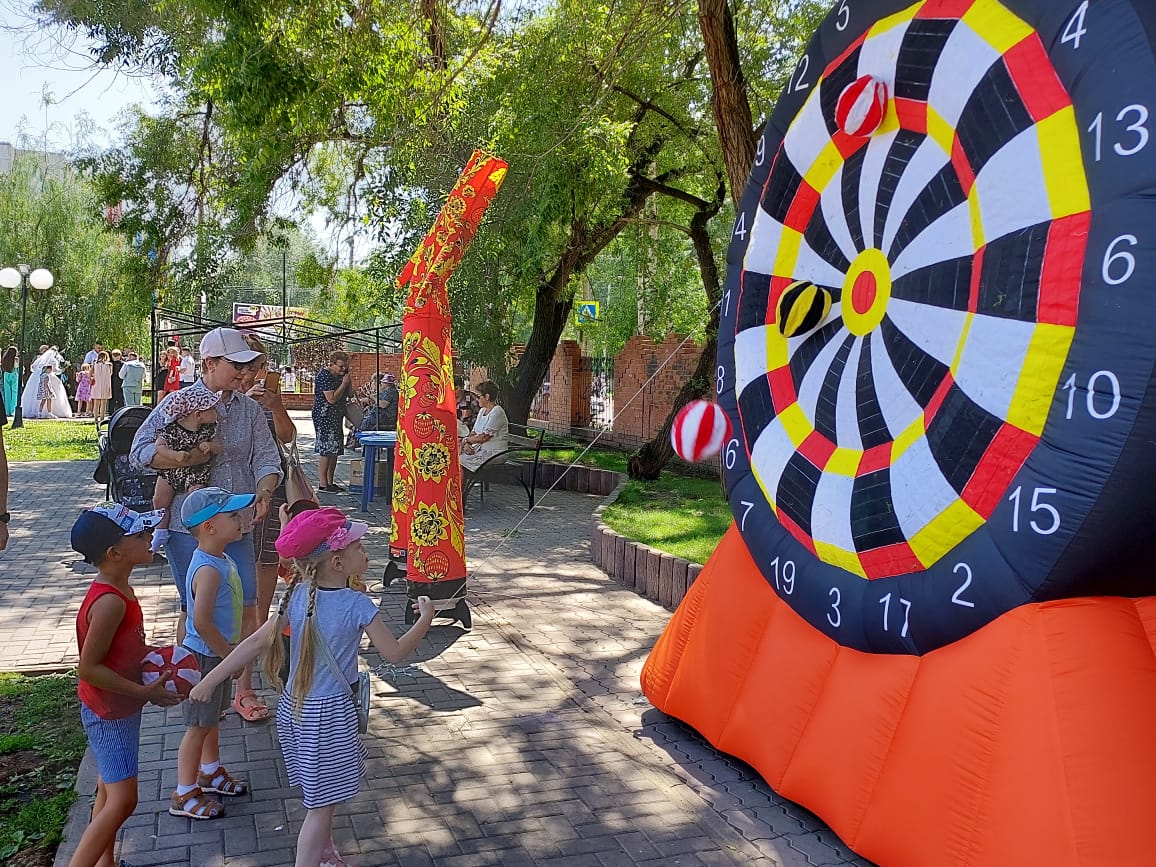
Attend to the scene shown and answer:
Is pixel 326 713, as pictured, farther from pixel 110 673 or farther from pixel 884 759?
pixel 884 759

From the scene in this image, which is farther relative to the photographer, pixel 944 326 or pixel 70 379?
pixel 70 379

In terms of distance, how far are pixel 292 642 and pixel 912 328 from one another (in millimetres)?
2541

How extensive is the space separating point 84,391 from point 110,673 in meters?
24.9

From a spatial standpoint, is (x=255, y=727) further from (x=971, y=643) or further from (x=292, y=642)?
(x=971, y=643)

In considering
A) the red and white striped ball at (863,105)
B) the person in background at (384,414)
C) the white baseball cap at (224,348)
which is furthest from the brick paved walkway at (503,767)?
the person in background at (384,414)

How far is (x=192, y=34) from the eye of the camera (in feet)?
35.7

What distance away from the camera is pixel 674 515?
10.5 metres

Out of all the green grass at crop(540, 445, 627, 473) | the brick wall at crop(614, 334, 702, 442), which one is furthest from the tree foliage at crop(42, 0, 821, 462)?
the brick wall at crop(614, 334, 702, 442)

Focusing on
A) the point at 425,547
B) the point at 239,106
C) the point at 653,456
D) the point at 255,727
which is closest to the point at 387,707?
the point at 255,727

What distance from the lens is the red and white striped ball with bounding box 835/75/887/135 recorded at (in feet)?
12.9

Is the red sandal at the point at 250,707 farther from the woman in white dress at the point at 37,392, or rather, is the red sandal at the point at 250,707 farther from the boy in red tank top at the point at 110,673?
the woman in white dress at the point at 37,392

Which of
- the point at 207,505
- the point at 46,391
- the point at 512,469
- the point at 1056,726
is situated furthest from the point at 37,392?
the point at 1056,726

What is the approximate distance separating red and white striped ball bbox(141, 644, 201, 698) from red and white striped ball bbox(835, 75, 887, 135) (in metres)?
3.25

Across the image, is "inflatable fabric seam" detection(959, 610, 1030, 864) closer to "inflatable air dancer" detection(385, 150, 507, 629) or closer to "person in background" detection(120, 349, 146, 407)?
"inflatable air dancer" detection(385, 150, 507, 629)
